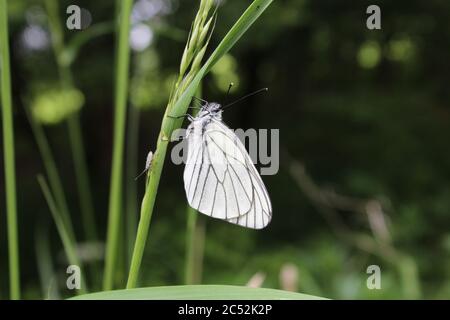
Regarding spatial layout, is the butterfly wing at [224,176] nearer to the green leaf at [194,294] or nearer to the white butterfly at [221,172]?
the white butterfly at [221,172]

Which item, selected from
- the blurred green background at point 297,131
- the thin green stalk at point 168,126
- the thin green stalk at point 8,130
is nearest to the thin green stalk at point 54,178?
the thin green stalk at point 8,130

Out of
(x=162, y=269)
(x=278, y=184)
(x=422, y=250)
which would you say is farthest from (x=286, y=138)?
(x=162, y=269)

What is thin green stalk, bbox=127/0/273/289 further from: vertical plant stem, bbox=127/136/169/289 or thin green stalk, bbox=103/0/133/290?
thin green stalk, bbox=103/0/133/290

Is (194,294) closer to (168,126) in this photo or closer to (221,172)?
(168,126)

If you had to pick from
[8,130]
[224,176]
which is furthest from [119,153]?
[224,176]

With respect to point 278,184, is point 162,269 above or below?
below

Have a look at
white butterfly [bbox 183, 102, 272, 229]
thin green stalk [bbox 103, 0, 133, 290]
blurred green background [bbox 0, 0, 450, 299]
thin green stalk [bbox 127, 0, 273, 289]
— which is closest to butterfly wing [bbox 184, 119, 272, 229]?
white butterfly [bbox 183, 102, 272, 229]

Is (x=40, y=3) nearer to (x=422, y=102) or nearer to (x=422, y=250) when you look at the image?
(x=422, y=250)
